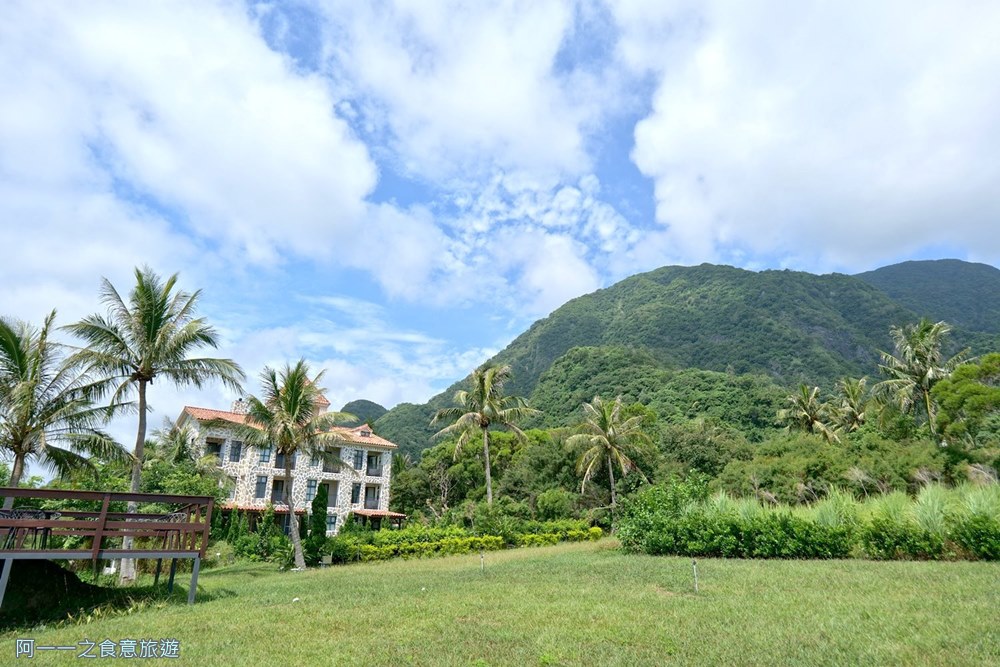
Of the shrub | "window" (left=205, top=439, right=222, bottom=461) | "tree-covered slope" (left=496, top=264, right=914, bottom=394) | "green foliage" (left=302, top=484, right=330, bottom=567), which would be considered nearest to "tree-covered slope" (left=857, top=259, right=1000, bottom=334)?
"tree-covered slope" (left=496, top=264, right=914, bottom=394)

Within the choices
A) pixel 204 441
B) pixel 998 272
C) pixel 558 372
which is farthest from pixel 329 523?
pixel 998 272

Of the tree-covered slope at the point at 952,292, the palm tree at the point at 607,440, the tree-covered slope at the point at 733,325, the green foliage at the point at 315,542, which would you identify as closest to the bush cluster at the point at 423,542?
the green foliage at the point at 315,542

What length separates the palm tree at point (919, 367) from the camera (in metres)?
33.6

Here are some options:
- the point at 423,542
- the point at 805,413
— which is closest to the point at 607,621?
the point at 423,542

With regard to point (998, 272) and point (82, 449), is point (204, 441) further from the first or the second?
point (998, 272)

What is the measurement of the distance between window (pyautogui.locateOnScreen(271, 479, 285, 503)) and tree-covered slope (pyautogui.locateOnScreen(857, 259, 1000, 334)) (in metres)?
130

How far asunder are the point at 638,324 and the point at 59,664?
123 metres

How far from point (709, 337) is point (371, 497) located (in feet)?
293

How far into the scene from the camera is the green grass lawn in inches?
286

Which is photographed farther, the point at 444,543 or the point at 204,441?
the point at 204,441

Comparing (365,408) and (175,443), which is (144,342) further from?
(365,408)

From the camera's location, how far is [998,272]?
190 meters

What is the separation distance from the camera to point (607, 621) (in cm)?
899

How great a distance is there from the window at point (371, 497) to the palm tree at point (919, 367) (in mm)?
34360
